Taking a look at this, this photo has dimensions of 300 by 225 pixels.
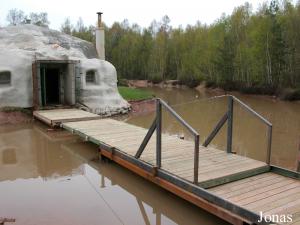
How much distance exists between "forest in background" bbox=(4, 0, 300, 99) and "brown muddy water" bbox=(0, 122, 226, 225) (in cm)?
2130

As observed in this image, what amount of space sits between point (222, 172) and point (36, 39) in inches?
563

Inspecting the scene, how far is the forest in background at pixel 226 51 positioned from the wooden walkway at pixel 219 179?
20.9m

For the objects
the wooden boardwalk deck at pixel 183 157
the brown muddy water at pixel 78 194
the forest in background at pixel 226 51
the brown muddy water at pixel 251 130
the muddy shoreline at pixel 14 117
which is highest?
the forest in background at pixel 226 51

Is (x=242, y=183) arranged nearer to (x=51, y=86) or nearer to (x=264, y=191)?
(x=264, y=191)

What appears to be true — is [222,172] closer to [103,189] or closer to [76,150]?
[103,189]

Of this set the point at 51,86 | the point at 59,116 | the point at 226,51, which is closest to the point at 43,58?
the point at 51,86

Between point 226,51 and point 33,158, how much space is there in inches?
1206

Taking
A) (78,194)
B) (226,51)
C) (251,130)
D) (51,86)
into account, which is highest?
(226,51)

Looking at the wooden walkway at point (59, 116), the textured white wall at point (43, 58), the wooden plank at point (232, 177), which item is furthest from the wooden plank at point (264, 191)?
the textured white wall at point (43, 58)

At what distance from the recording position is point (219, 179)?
5773 millimetres

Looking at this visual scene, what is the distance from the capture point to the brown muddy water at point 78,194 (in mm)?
5648

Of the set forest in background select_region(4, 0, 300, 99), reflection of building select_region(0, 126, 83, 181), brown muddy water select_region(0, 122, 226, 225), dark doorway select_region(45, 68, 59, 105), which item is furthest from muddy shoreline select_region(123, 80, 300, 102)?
brown muddy water select_region(0, 122, 226, 225)

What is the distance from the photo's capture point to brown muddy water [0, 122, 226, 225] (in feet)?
18.5

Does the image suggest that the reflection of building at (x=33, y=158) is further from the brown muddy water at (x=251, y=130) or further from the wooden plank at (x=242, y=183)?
the brown muddy water at (x=251, y=130)
